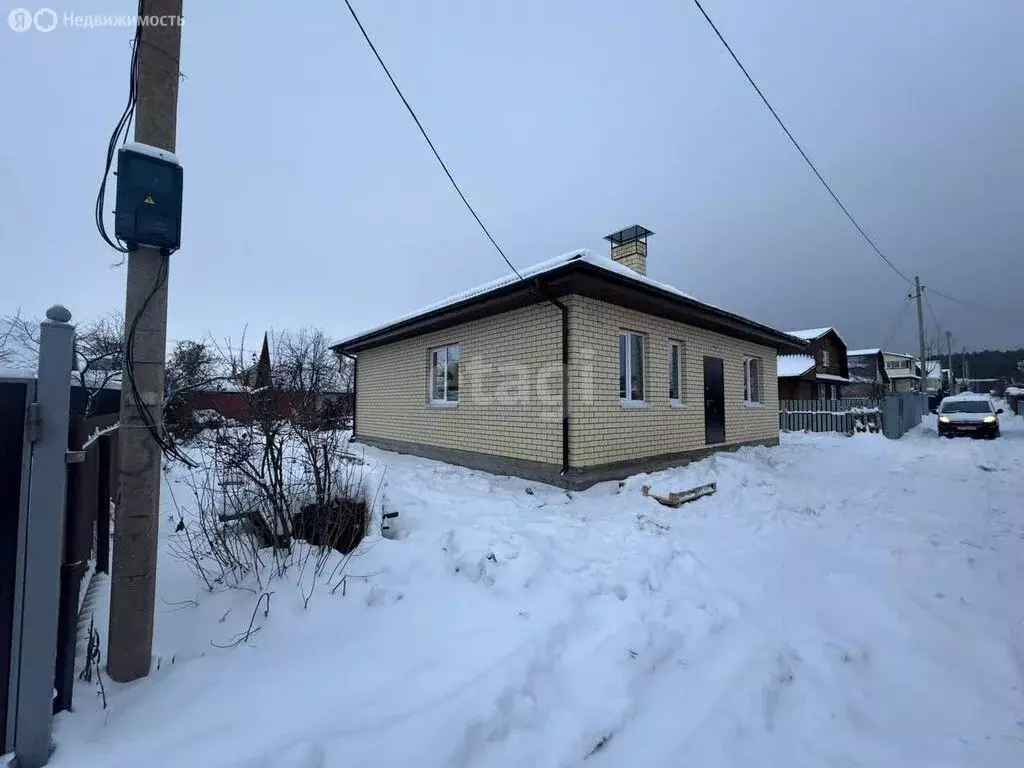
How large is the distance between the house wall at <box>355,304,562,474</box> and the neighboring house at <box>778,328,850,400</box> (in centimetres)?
1875

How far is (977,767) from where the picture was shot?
76.5 inches

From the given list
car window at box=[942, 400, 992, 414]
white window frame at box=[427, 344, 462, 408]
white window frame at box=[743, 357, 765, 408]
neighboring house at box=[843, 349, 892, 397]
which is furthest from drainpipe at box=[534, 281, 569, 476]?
neighboring house at box=[843, 349, 892, 397]

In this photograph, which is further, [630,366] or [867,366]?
[867,366]

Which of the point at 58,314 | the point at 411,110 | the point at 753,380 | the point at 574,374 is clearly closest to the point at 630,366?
the point at 574,374

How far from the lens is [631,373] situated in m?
8.25

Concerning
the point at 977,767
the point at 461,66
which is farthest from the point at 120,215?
the point at 461,66

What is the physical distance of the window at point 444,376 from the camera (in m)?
9.47

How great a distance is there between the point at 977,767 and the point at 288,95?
915cm

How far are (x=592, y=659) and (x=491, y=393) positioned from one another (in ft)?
19.5

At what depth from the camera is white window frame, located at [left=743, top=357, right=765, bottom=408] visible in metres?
11.7

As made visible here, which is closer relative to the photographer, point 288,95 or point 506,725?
point 506,725

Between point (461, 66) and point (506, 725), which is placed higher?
point (461, 66)

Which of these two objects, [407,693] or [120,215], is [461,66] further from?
[407,693]

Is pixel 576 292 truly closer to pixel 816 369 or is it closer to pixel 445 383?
pixel 445 383
